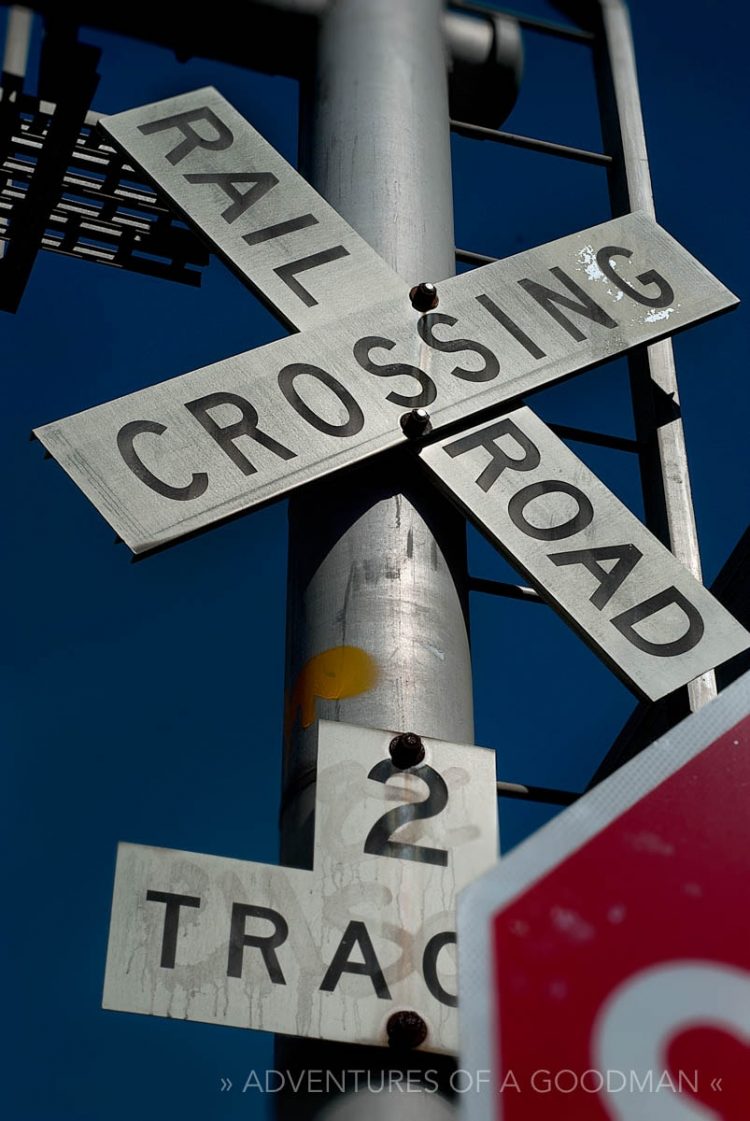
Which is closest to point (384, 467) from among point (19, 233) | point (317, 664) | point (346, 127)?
point (317, 664)

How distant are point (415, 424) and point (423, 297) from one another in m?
0.46

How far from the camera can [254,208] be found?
14.5 ft

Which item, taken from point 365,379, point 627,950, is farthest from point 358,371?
point 627,950

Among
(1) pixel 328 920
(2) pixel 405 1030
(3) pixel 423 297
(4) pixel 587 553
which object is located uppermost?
(3) pixel 423 297

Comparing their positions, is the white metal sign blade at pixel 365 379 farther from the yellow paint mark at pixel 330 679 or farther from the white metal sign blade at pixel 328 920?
the white metal sign blade at pixel 328 920

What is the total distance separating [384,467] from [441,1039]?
153 cm

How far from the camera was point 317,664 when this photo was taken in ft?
11.5

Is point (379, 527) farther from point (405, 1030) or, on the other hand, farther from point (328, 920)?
point (405, 1030)

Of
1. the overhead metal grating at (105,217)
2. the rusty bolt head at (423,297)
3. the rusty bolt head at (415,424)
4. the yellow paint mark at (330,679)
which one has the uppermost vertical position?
the overhead metal grating at (105,217)

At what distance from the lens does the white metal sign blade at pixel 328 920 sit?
2822 mm

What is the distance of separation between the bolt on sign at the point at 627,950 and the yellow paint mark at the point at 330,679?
1.81 meters

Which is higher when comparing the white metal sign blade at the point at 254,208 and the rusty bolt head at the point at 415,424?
the white metal sign blade at the point at 254,208

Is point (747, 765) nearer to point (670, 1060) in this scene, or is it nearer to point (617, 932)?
point (617, 932)

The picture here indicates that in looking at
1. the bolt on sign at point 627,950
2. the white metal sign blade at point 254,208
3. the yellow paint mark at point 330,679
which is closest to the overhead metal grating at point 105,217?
the white metal sign blade at point 254,208
